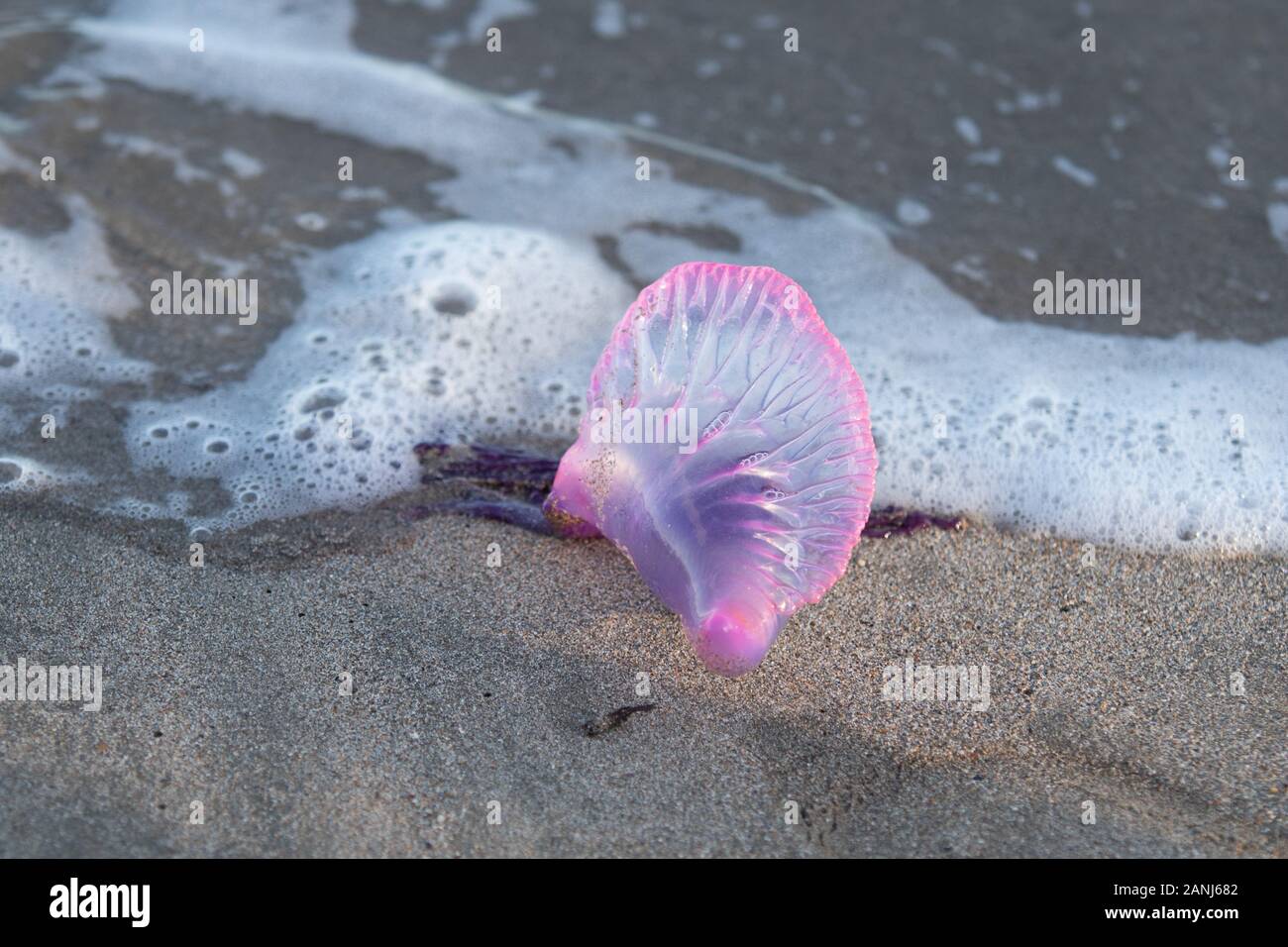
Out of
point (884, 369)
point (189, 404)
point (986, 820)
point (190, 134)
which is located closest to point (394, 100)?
point (190, 134)

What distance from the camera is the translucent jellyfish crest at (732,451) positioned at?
6.59ft

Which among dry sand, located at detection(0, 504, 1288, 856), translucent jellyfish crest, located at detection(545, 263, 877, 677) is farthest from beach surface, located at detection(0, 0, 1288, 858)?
translucent jellyfish crest, located at detection(545, 263, 877, 677)

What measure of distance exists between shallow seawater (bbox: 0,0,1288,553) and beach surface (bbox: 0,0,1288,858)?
28 millimetres

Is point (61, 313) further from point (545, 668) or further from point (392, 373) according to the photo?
point (545, 668)

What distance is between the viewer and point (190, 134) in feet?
12.1

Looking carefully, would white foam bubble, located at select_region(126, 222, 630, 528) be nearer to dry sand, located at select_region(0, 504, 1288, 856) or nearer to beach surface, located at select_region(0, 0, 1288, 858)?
beach surface, located at select_region(0, 0, 1288, 858)

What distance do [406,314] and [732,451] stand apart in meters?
1.29

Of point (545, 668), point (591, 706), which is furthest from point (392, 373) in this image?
point (591, 706)

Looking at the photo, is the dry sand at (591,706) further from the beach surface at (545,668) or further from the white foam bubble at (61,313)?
the white foam bubble at (61,313)

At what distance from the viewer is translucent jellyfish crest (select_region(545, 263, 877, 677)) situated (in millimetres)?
2010

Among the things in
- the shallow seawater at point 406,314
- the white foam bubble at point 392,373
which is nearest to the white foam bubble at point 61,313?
the shallow seawater at point 406,314

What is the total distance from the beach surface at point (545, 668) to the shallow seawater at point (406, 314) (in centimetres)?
3

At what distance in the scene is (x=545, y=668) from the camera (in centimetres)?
220
